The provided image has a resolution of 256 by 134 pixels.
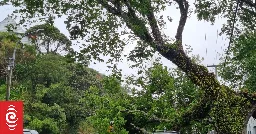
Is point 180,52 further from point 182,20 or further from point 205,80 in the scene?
point 205,80

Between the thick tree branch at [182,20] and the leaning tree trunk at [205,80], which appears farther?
the thick tree branch at [182,20]

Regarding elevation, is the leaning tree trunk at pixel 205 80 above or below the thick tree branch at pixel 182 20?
below

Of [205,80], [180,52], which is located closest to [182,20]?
[180,52]

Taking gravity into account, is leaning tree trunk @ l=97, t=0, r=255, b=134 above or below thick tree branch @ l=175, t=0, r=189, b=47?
below

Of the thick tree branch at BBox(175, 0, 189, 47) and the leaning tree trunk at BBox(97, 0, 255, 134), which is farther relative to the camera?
the thick tree branch at BBox(175, 0, 189, 47)

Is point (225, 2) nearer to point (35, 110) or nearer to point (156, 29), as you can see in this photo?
point (156, 29)

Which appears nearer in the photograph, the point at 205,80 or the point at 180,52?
the point at 180,52

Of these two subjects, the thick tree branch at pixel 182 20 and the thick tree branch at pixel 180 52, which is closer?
the thick tree branch at pixel 180 52

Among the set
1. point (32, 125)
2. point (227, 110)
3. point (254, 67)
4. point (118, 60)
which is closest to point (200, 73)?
point (227, 110)

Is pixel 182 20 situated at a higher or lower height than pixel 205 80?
higher

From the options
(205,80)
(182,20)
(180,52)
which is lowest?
(205,80)

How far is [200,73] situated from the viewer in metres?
12.5

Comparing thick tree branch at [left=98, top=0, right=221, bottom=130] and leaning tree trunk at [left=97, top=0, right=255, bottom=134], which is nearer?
thick tree branch at [left=98, top=0, right=221, bottom=130]

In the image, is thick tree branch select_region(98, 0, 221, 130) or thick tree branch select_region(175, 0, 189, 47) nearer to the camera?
thick tree branch select_region(98, 0, 221, 130)
